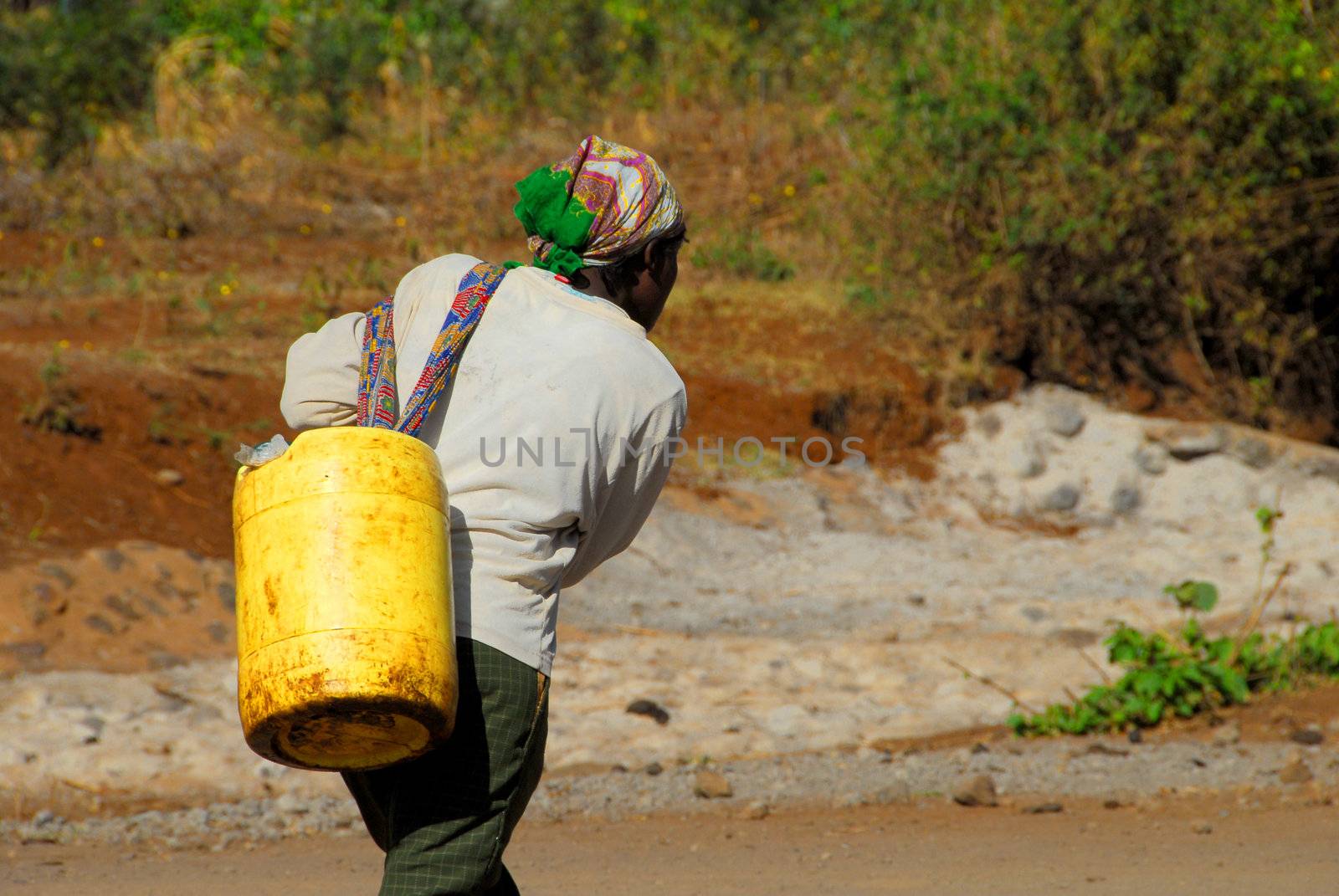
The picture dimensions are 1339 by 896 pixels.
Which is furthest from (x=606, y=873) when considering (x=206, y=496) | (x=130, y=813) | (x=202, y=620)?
(x=206, y=496)

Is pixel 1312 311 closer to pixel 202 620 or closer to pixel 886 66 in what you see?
pixel 886 66

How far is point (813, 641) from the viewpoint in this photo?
6734 mm

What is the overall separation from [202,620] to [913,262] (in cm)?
540

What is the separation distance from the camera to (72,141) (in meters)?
13.6

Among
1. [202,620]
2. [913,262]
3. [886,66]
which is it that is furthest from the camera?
[886,66]

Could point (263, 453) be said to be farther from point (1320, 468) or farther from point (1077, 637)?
point (1320, 468)

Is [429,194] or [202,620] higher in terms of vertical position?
[429,194]

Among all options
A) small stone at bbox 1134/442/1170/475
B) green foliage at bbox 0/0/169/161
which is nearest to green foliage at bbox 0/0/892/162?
green foliage at bbox 0/0/169/161

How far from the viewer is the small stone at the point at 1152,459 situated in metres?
9.41

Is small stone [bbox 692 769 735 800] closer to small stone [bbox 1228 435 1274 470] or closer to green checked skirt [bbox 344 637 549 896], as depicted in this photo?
green checked skirt [bbox 344 637 549 896]

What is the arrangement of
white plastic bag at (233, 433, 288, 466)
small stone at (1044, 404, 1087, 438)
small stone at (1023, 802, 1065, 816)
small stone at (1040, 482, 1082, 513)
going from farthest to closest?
small stone at (1044, 404, 1087, 438) → small stone at (1040, 482, 1082, 513) → small stone at (1023, 802, 1065, 816) → white plastic bag at (233, 433, 288, 466)

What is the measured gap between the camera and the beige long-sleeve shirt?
2.19 m

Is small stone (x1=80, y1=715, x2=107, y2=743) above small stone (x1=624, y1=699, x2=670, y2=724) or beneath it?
above

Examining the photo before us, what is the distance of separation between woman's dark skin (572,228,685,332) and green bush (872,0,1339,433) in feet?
24.0
